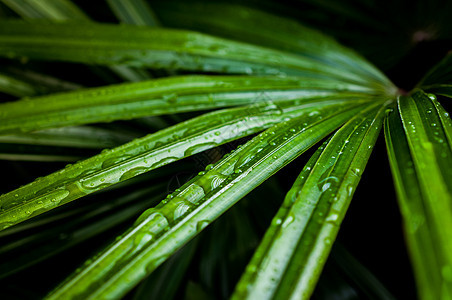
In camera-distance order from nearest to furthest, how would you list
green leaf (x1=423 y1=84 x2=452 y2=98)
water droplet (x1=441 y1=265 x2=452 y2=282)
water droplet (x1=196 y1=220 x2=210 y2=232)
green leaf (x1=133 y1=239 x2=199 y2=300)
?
water droplet (x1=441 y1=265 x2=452 y2=282) < water droplet (x1=196 y1=220 x2=210 y2=232) < green leaf (x1=423 y1=84 x2=452 y2=98) < green leaf (x1=133 y1=239 x2=199 y2=300)

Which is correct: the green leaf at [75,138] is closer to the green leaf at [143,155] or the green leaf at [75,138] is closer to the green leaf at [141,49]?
the green leaf at [141,49]

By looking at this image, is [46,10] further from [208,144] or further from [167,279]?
[167,279]

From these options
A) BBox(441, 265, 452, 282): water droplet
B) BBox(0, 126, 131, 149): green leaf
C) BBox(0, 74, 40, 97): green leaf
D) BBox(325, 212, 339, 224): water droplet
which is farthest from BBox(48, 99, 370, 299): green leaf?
BBox(0, 74, 40, 97): green leaf

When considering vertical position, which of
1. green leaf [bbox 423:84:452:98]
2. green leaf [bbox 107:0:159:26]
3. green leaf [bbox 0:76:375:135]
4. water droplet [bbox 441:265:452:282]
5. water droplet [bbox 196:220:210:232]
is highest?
green leaf [bbox 107:0:159:26]

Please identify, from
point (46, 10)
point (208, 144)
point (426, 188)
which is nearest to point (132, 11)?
point (46, 10)

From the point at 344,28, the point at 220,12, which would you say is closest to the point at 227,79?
the point at 220,12

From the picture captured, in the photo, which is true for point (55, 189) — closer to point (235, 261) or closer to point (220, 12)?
point (235, 261)

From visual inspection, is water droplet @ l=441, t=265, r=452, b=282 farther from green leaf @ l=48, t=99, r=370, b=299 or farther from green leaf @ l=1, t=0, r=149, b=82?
green leaf @ l=1, t=0, r=149, b=82

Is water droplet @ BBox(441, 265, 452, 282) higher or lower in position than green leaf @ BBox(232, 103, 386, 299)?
lower
